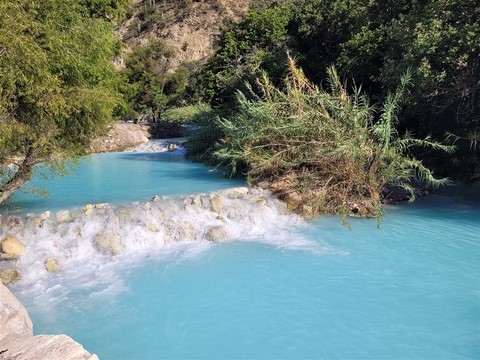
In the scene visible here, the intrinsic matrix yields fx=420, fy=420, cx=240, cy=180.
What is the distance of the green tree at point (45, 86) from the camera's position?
5477 mm

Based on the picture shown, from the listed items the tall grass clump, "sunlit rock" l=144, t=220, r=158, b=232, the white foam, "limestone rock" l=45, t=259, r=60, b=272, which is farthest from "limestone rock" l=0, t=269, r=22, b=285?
the tall grass clump

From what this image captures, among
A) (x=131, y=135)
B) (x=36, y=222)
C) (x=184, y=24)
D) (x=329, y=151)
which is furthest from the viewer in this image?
(x=184, y=24)

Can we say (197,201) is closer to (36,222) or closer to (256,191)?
(256,191)

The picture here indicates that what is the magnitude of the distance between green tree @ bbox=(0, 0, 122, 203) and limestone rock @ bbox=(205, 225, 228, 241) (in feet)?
9.01

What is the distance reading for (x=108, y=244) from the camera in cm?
712

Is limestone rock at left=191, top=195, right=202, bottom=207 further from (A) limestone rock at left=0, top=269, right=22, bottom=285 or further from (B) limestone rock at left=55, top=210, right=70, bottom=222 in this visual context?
(A) limestone rock at left=0, top=269, right=22, bottom=285

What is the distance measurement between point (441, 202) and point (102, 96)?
26.0ft

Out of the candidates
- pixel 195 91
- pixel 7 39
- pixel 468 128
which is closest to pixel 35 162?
pixel 7 39

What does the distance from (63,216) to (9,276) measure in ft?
6.06

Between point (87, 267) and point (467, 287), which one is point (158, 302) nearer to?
point (87, 267)

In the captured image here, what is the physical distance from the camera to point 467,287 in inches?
221

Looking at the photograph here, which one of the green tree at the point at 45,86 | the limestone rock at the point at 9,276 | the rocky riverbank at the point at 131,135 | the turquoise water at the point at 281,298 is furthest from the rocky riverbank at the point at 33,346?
the rocky riverbank at the point at 131,135

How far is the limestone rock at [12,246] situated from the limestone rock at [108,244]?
111 cm

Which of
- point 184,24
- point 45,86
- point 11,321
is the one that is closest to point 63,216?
point 45,86
